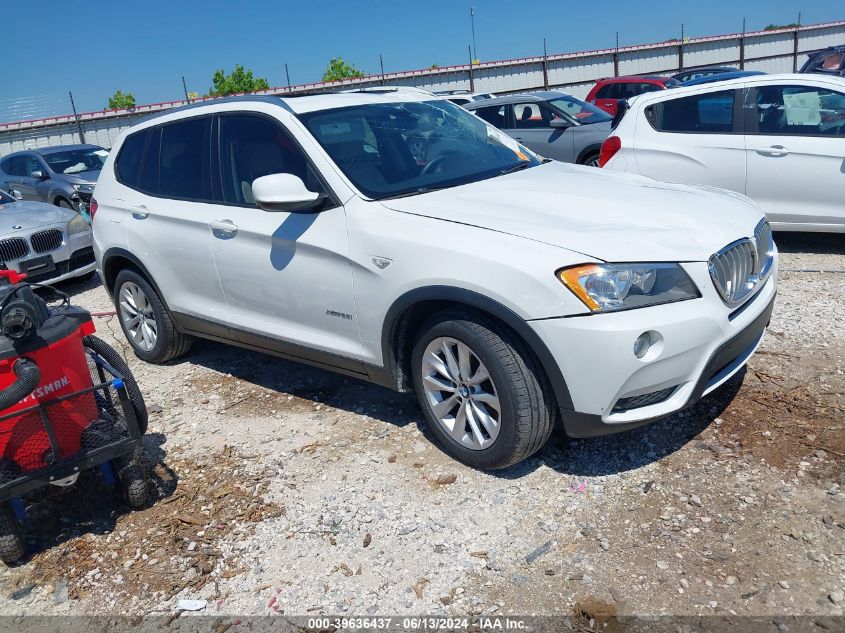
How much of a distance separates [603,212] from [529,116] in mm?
7734

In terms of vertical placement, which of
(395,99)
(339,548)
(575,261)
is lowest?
(339,548)

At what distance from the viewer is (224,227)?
4.31 m

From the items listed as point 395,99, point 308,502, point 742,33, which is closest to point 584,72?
point 742,33

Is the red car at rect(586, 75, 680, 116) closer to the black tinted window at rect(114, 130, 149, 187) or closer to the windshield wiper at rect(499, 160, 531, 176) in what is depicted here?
the windshield wiper at rect(499, 160, 531, 176)

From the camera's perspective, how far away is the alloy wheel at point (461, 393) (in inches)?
132

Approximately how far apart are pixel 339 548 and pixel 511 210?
1.75 metres

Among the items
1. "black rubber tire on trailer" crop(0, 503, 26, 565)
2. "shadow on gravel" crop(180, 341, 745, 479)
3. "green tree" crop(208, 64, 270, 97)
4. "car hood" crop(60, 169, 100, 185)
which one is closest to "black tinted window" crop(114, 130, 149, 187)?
"shadow on gravel" crop(180, 341, 745, 479)

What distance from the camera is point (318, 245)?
379 cm

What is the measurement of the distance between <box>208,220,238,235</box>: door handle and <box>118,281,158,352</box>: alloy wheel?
118cm

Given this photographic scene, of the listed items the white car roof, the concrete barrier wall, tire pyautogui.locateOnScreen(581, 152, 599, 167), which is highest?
the concrete barrier wall

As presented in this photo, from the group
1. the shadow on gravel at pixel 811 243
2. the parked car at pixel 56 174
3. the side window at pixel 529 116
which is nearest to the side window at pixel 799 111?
the shadow on gravel at pixel 811 243

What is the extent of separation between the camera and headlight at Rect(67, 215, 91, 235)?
8.43 meters

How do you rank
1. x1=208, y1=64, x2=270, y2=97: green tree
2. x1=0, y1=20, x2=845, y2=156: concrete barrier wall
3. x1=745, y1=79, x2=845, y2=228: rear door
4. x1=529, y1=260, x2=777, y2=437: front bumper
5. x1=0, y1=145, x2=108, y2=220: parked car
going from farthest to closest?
x1=208, y1=64, x2=270, y2=97: green tree, x1=0, y1=20, x2=845, y2=156: concrete barrier wall, x1=0, y1=145, x2=108, y2=220: parked car, x1=745, y1=79, x2=845, y2=228: rear door, x1=529, y1=260, x2=777, y2=437: front bumper

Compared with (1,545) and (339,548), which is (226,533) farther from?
(1,545)
